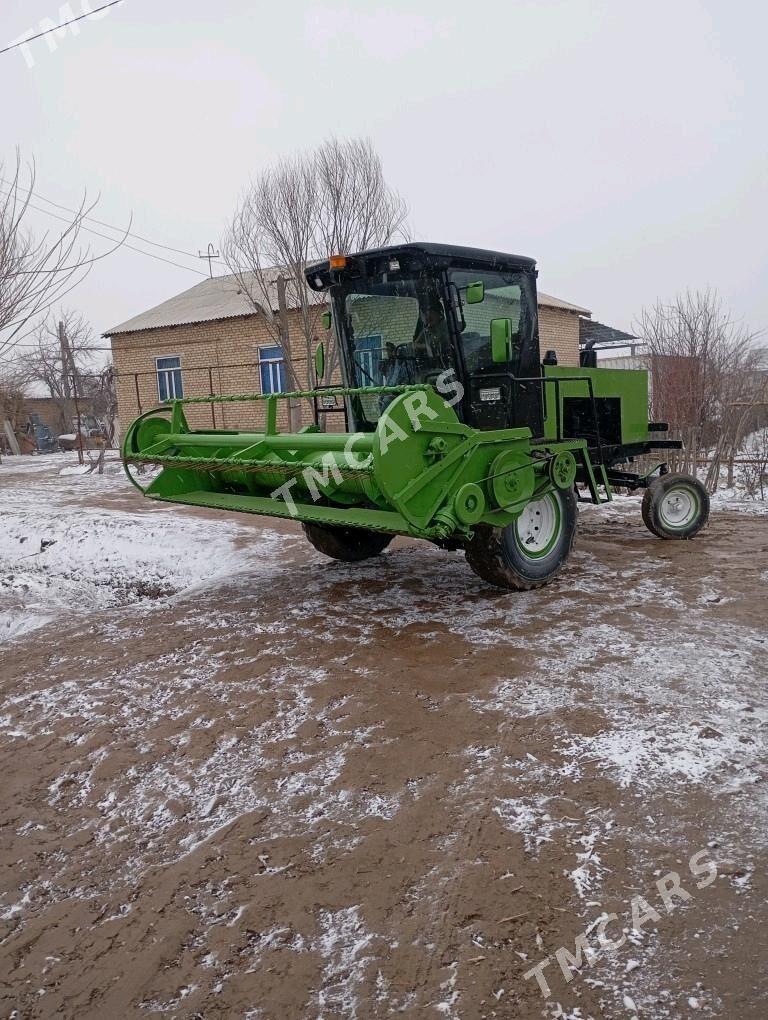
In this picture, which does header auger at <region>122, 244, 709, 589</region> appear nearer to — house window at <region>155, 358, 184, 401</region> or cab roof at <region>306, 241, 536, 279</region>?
cab roof at <region>306, 241, 536, 279</region>

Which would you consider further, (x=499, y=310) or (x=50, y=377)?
(x=50, y=377)

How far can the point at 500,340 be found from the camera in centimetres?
537

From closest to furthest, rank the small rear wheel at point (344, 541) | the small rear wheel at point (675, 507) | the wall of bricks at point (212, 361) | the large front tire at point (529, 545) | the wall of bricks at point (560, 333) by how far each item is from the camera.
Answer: the large front tire at point (529, 545) → the small rear wheel at point (344, 541) → the small rear wheel at point (675, 507) → the wall of bricks at point (212, 361) → the wall of bricks at point (560, 333)

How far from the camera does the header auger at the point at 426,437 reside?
4.91 metres

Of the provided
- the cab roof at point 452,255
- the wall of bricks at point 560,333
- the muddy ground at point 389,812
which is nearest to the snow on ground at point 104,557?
the muddy ground at point 389,812

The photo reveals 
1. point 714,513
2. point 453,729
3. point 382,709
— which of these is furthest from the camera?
point 714,513

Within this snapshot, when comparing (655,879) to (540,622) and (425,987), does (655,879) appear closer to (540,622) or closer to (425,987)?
(425,987)

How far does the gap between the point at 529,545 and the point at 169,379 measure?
16.4 m

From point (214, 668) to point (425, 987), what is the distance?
8.93 ft

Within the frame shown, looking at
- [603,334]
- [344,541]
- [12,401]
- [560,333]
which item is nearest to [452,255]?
[344,541]

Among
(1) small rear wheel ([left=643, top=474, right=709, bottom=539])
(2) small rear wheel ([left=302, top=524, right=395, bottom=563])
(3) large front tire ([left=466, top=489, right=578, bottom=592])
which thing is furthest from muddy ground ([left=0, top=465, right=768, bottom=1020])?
(1) small rear wheel ([left=643, top=474, right=709, bottom=539])

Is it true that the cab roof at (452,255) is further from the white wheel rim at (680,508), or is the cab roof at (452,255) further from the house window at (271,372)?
the house window at (271,372)

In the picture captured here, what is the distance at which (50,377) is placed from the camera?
124 feet

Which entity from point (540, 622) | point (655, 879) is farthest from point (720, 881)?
point (540, 622)
